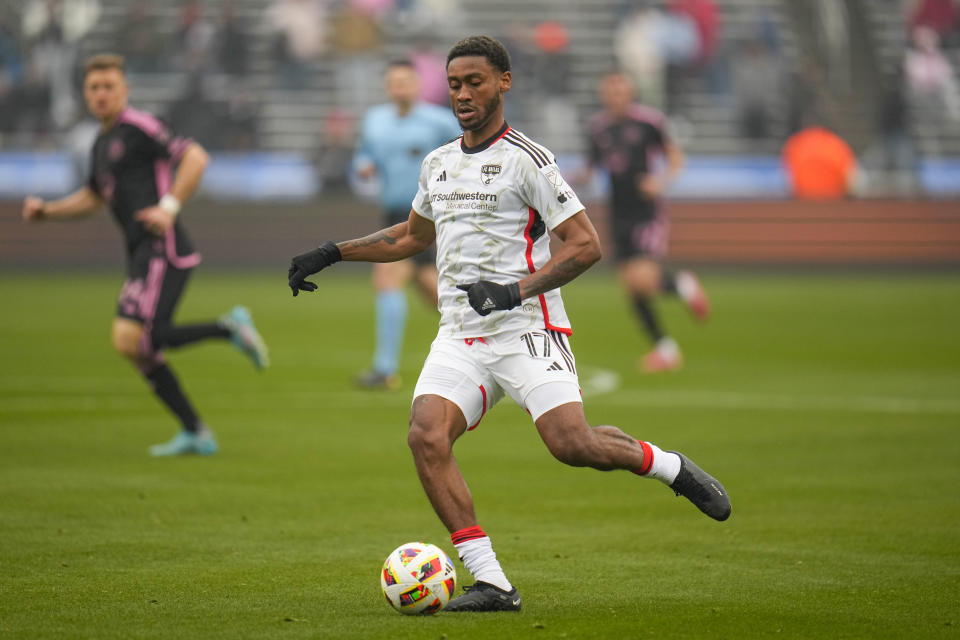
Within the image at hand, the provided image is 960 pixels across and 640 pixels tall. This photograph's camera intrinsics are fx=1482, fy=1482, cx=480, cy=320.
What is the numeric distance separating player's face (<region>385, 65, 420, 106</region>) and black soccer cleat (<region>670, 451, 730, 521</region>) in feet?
25.9

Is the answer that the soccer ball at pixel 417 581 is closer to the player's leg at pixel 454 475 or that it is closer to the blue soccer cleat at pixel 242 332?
the player's leg at pixel 454 475

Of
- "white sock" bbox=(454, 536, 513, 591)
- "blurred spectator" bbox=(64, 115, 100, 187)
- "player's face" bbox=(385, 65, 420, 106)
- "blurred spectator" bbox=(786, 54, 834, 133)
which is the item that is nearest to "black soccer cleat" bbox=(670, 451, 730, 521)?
"white sock" bbox=(454, 536, 513, 591)

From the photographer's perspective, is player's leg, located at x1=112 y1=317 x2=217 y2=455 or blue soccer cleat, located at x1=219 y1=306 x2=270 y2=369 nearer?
player's leg, located at x1=112 y1=317 x2=217 y2=455

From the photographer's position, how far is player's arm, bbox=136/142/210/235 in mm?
9531

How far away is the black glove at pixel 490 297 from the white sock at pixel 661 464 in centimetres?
94

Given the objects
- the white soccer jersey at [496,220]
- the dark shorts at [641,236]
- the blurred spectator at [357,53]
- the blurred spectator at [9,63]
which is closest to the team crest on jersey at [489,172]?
the white soccer jersey at [496,220]

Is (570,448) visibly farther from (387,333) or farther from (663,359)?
(663,359)

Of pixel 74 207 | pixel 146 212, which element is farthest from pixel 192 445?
pixel 74 207

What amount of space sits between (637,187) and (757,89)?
15.0 metres

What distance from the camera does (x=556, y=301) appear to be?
6.21 metres

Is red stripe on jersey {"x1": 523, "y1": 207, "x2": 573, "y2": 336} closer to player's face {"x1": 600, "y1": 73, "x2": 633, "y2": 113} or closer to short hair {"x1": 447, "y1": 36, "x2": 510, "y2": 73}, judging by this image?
short hair {"x1": 447, "y1": 36, "x2": 510, "y2": 73}

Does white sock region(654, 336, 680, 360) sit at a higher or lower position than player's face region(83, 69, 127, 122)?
lower

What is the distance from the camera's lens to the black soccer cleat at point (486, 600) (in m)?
5.80

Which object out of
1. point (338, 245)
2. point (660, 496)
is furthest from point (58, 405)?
point (338, 245)
